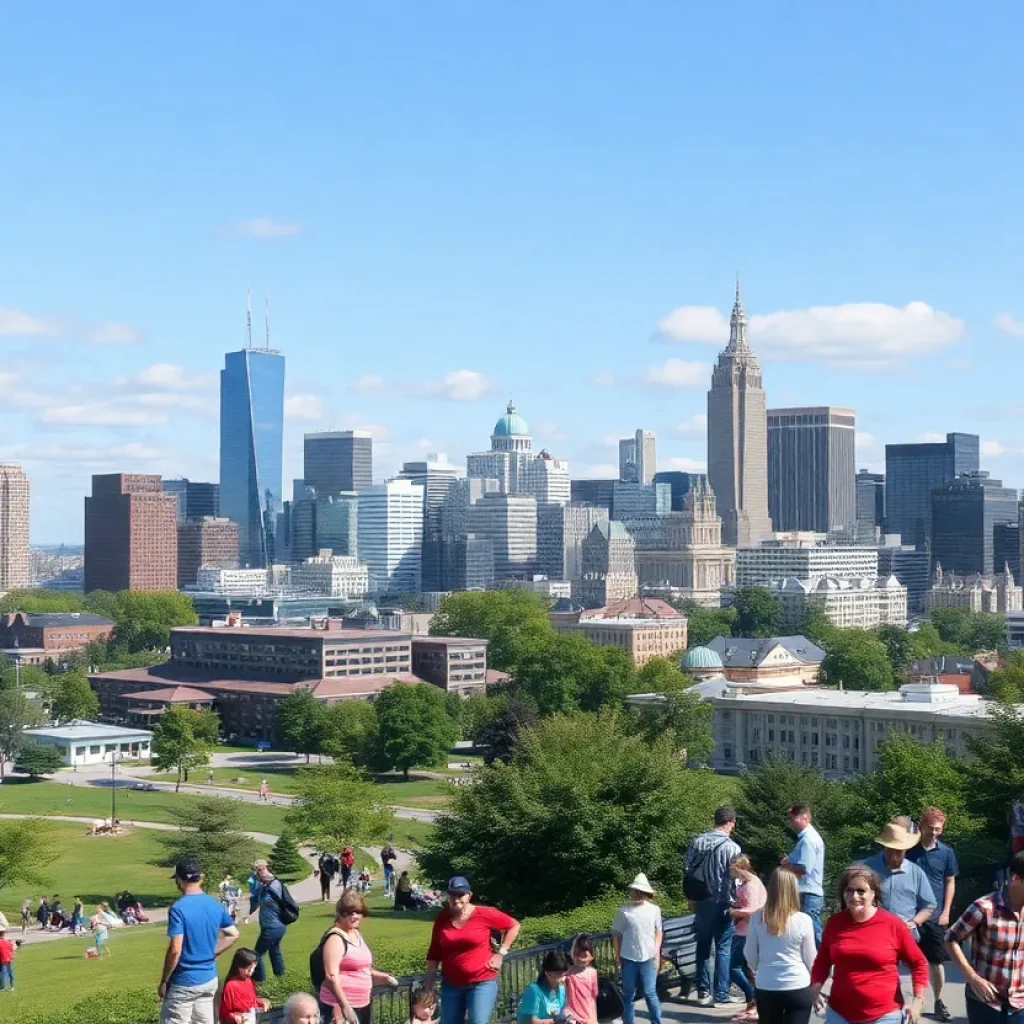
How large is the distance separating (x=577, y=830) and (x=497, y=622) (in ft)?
427

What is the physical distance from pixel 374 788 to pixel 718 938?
50218mm

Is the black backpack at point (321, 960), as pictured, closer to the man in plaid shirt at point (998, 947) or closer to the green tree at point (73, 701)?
the man in plaid shirt at point (998, 947)

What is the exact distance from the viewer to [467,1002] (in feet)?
52.5

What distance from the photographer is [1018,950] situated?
1328 cm

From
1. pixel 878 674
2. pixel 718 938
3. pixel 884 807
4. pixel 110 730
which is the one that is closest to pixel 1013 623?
pixel 878 674

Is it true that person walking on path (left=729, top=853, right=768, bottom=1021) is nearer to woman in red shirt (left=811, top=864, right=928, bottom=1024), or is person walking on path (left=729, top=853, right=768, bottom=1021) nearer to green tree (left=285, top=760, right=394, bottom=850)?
woman in red shirt (left=811, top=864, right=928, bottom=1024)

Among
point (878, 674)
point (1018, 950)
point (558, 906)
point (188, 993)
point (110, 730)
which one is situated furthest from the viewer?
point (878, 674)

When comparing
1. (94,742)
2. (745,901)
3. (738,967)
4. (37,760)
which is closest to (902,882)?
(745,901)

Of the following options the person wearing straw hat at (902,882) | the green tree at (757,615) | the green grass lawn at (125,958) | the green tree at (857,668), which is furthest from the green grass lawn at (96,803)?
the green tree at (757,615)

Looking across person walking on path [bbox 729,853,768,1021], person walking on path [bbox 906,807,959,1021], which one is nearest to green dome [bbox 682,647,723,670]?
person walking on path [bbox 729,853,768,1021]

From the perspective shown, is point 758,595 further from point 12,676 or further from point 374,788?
point 374,788

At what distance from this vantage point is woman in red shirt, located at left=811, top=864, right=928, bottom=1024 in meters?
13.1

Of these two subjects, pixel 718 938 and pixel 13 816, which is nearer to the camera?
pixel 718 938

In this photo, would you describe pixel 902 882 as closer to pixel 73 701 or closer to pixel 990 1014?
pixel 990 1014
